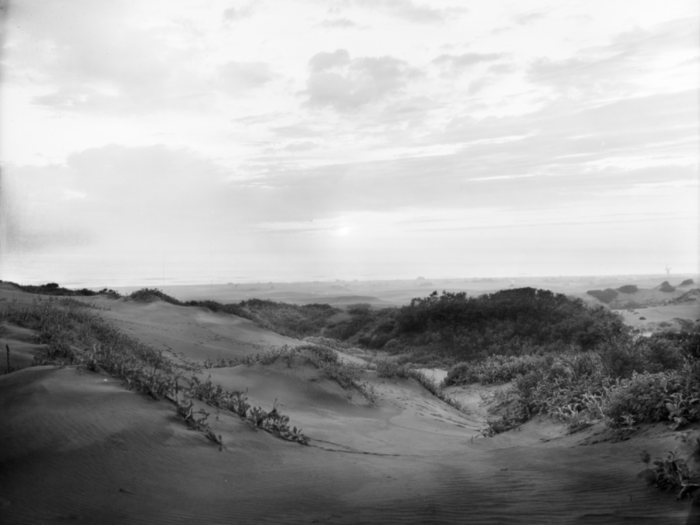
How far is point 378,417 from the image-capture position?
8250mm

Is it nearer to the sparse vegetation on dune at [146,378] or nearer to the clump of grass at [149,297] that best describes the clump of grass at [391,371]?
the sparse vegetation on dune at [146,378]

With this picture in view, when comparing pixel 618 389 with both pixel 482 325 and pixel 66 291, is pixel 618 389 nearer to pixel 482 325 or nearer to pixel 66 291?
pixel 482 325

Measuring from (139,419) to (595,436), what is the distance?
4118mm

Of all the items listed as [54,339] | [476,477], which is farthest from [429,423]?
[54,339]

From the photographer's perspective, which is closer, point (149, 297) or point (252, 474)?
point (252, 474)

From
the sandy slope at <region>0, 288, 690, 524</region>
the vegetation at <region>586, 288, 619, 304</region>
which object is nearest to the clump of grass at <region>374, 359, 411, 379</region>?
the sandy slope at <region>0, 288, 690, 524</region>

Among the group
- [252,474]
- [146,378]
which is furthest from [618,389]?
[146,378]

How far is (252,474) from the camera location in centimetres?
423

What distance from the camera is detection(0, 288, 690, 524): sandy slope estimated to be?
350cm

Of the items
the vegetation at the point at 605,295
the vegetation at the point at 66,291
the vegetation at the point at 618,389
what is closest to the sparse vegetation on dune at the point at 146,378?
the vegetation at the point at 618,389

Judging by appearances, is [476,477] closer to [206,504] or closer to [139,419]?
[206,504]

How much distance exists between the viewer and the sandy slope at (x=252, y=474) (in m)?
3.50

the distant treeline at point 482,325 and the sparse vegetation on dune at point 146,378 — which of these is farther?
the distant treeline at point 482,325

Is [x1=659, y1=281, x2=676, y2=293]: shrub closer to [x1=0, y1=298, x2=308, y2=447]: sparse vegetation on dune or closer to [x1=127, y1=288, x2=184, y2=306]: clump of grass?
[x1=127, y1=288, x2=184, y2=306]: clump of grass
